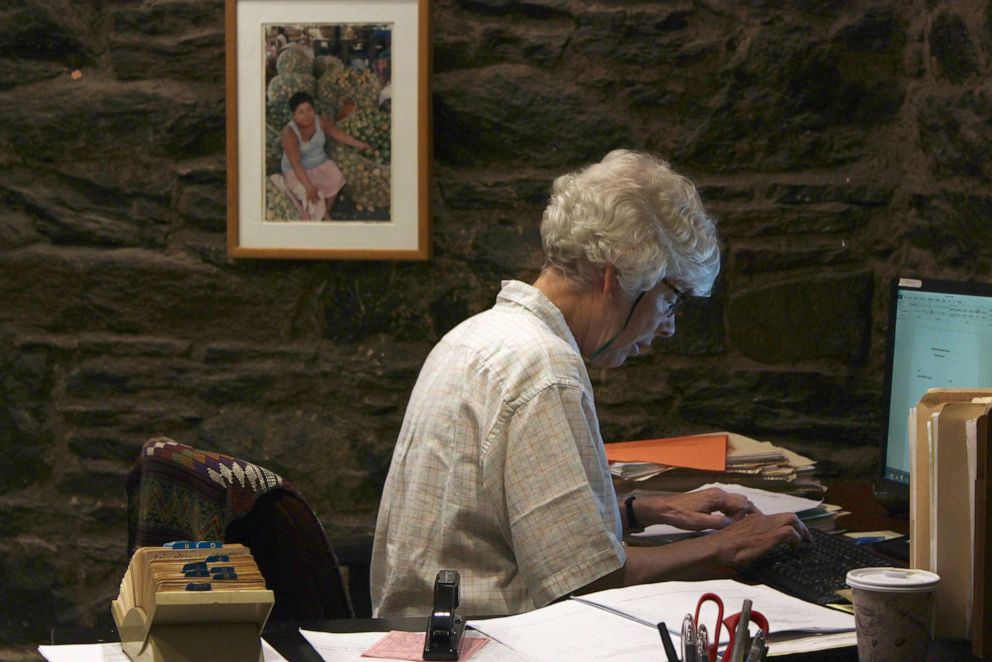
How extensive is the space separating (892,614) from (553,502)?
58 cm

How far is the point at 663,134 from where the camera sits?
2.99m

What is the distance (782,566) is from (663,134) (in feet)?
4.27

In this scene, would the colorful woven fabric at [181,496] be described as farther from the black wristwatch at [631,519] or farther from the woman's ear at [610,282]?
the black wristwatch at [631,519]

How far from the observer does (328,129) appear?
9.91ft

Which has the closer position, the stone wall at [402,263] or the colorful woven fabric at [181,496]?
the colorful woven fabric at [181,496]

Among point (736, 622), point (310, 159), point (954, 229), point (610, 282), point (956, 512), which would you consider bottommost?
point (736, 622)

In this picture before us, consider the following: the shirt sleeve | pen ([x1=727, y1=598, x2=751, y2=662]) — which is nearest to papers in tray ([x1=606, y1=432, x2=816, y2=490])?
the shirt sleeve

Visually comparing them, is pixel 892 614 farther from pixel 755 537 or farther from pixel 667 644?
pixel 755 537

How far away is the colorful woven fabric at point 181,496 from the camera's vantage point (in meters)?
1.72

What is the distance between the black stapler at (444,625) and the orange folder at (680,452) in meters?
1.12

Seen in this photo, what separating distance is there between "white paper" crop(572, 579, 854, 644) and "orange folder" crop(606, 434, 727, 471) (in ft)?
2.80

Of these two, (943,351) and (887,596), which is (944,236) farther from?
(887,596)

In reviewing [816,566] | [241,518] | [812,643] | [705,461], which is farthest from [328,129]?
[812,643]

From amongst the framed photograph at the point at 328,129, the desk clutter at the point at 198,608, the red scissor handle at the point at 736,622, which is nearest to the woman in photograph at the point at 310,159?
the framed photograph at the point at 328,129
